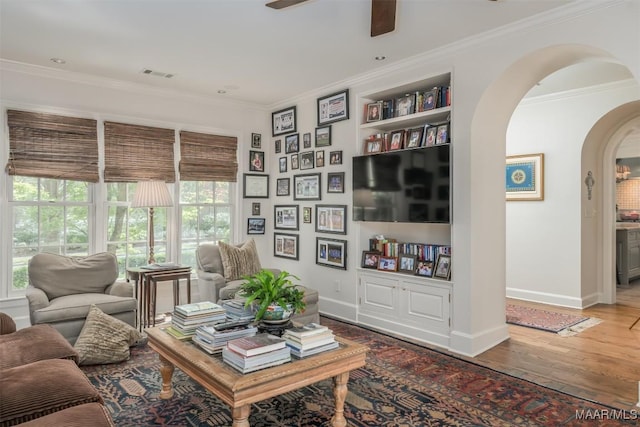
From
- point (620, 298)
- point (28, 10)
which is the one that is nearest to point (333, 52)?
point (28, 10)

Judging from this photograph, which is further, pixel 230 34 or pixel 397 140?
pixel 397 140

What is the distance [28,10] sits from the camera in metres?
2.96

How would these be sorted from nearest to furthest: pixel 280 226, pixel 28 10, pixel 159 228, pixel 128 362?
1. pixel 28 10
2. pixel 128 362
3. pixel 159 228
4. pixel 280 226

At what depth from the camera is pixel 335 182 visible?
482 centimetres

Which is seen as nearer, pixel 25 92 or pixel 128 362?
pixel 128 362

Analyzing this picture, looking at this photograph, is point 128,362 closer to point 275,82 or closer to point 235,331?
point 235,331

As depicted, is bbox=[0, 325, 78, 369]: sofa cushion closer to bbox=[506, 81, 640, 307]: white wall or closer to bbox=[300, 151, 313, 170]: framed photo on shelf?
bbox=[300, 151, 313, 170]: framed photo on shelf

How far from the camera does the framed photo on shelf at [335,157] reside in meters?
4.77

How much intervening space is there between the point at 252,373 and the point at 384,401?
1.07 meters

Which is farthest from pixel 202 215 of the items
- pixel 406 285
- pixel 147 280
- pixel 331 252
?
pixel 406 285

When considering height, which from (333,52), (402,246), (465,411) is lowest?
(465,411)

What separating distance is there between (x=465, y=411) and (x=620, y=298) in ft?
15.1

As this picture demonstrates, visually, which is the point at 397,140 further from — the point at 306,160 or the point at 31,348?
the point at 31,348

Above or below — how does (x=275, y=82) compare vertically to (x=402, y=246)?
above
